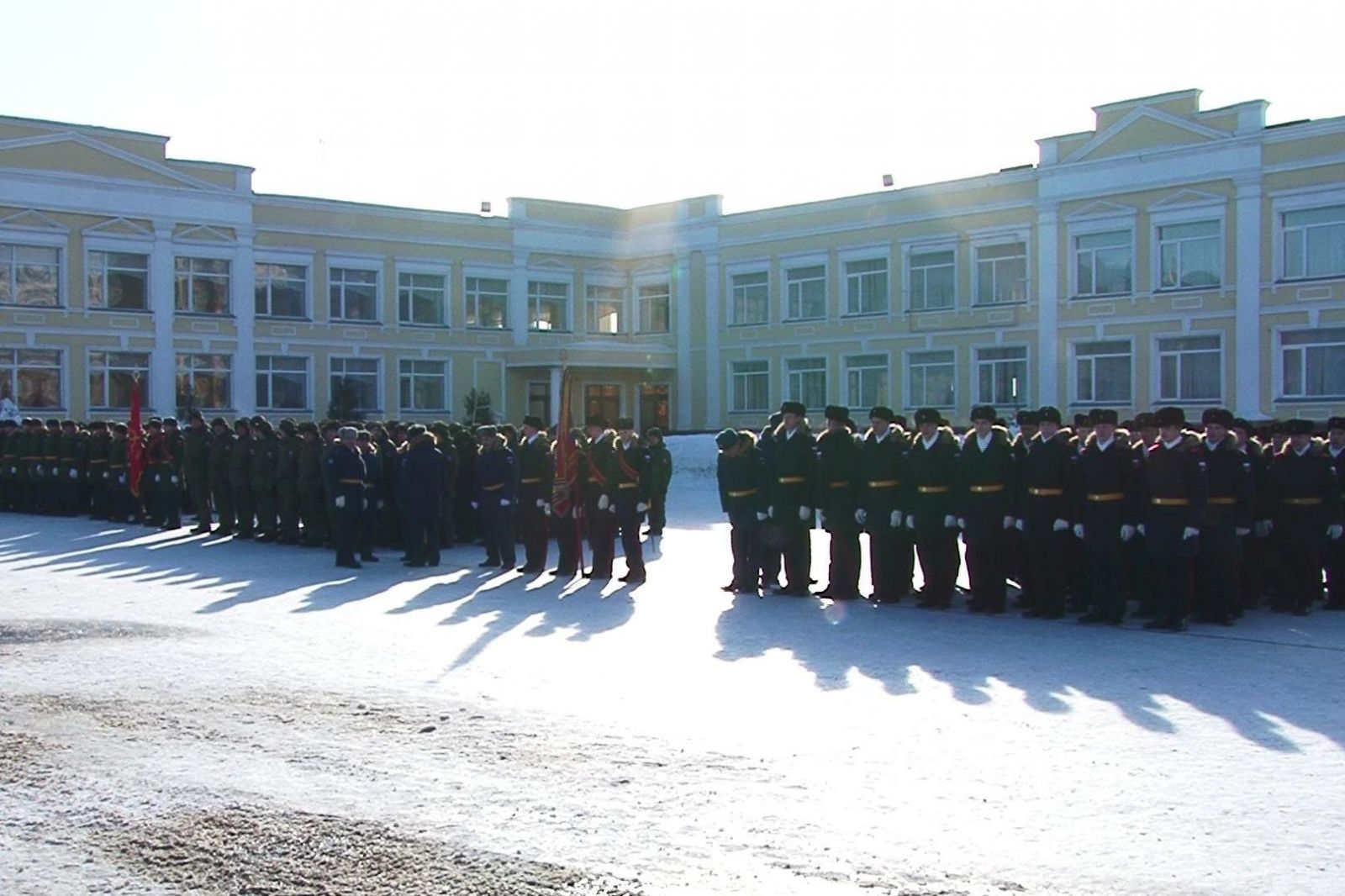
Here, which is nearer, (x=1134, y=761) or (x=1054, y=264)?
(x=1134, y=761)

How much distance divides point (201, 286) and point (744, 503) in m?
34.7

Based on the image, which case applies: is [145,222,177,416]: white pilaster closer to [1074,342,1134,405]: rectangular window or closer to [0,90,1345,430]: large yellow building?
[0,90,1345,430]: large yellow building

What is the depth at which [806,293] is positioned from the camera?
163 ft

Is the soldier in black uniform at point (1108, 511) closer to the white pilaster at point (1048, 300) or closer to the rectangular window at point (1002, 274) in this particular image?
the white pilaster at point (1048, 300)

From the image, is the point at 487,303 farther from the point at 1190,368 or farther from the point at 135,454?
the point at 135,454

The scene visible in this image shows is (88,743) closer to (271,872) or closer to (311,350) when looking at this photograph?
(271,872)

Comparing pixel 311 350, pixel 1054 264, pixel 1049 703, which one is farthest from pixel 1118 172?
pixel 1049 703

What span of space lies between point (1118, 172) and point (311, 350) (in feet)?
88.4

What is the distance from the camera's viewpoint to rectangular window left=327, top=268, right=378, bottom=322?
49656 mm

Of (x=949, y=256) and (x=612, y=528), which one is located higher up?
(x=949, y=256)

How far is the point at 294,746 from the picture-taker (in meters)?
8.51

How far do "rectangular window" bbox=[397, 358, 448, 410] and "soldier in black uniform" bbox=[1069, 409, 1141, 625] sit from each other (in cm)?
3995

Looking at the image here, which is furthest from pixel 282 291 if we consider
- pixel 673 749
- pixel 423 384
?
pixel 673 749

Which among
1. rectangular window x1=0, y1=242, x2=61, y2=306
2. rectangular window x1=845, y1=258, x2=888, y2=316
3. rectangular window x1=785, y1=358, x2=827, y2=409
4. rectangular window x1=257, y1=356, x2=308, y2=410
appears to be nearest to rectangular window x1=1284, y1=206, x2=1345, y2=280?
rectangular window x1=845, y1=258, x2=888, y2=316
